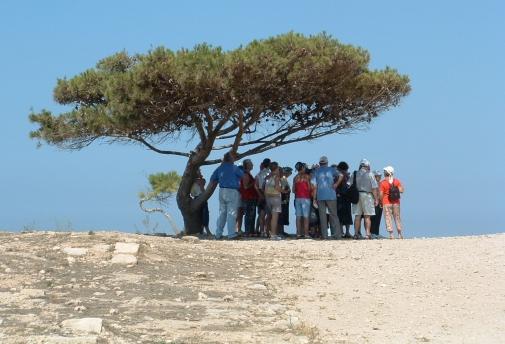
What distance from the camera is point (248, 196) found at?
17297 mm

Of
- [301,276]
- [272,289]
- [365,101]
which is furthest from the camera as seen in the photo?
[365,101]

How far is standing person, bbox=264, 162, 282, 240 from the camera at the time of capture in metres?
16.3

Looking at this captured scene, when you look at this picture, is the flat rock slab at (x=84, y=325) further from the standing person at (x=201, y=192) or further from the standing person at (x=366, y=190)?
the standing person at (x=201, y=192)

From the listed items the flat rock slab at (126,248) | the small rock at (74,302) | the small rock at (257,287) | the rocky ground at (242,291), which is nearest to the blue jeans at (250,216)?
the rocky ground at (242,291)

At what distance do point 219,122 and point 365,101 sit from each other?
3874mm

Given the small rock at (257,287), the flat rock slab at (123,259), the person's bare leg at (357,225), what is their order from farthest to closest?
the person's bare leg at (357,225), the flat rock slab at (123,259), the small rock at (257,287)

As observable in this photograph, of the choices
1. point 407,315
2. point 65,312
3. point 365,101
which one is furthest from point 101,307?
point 365,101

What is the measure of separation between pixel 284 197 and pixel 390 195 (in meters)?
2.31

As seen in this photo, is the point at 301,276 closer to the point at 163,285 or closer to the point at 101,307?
the point at 163,285

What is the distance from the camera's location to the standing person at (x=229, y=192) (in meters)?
16.5

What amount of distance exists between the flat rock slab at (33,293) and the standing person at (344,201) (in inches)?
359

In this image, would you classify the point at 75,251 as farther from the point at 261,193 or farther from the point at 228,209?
the point at 261,193

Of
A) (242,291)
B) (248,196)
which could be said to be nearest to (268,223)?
(248,196)

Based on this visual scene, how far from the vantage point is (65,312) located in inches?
310
